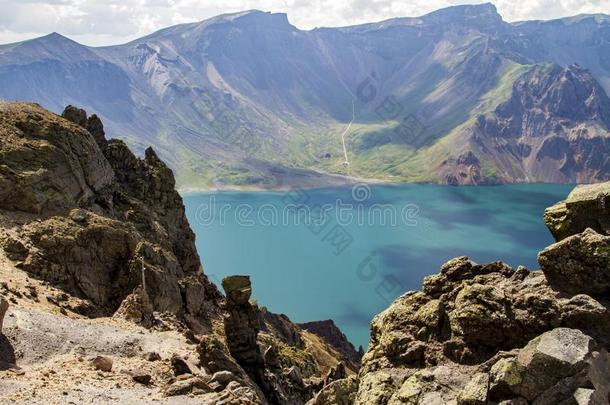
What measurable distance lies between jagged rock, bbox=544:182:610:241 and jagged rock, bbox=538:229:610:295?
5.71ft

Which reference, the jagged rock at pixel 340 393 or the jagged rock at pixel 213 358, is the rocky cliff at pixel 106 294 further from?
the jagged rock at pixel 340 393

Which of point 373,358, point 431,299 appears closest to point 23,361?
point 373,358

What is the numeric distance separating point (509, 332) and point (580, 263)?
3.33 metres

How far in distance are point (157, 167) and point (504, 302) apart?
59553mm

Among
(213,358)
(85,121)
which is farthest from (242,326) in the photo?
(85,121)

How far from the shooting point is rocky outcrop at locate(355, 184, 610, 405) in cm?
1558

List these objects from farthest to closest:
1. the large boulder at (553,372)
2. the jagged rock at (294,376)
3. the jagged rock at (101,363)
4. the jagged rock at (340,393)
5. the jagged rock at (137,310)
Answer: the jagged rock at (294,376) → the jagged rock at (137,310) → the jagged rock at (101,363) → the jagged rock at (340,393) → the large boulder at (553,372)

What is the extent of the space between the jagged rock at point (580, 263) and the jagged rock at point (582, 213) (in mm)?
1741

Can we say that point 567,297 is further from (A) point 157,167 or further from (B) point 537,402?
(A) point 157,167

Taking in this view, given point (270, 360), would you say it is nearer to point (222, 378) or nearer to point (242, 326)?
point (242, 326)

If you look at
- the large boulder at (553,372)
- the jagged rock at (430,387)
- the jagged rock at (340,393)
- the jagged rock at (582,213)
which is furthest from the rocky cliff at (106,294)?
the jagged rock at (582,213)

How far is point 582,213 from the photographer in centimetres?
2230

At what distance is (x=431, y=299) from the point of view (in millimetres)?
23375

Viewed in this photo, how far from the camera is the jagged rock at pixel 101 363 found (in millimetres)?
30031
